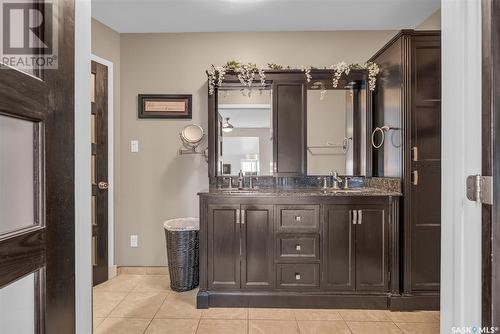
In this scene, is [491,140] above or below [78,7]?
below

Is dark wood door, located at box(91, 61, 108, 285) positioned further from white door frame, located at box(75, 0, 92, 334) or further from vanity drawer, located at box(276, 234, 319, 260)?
white door frame, located at box(75, 0, 92, 334)

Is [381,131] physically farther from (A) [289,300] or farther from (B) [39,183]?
(B) [39,183]

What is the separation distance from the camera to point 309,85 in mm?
2990

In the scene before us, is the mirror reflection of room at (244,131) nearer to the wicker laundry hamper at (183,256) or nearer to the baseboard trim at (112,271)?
the wicker laundry hamper at (183,256)

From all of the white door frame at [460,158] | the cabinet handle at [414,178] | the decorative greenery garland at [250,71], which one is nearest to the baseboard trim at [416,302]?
the cabinet handle at [414,178]

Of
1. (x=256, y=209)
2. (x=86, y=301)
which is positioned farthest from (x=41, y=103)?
(x=256, y=209)

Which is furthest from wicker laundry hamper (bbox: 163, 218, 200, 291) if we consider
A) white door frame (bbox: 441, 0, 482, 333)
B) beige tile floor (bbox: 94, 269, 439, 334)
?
white door frame (bbox: 441, 0, 482, 333)

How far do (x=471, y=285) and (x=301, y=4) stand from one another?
8.59 feet

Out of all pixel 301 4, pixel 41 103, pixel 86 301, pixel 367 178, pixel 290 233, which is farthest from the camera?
pixel 367 178

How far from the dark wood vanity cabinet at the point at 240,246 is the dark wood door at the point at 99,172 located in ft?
4.15

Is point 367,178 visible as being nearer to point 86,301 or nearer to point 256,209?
point 256,209

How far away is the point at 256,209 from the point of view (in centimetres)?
253

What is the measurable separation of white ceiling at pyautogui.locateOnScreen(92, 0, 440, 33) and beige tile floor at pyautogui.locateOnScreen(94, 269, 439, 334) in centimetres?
265

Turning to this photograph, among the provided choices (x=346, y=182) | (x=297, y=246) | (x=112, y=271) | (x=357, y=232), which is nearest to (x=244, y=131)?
(x=346, y=182)
